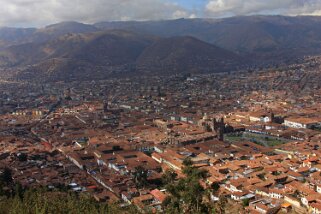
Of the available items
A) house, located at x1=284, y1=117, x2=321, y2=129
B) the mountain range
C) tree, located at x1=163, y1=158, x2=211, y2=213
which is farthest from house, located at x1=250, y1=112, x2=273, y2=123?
the mountain range

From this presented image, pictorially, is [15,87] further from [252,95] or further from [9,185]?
[9,185]

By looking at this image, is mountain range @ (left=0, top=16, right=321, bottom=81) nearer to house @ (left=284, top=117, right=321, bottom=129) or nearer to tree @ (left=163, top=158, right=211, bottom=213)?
house @ (left=284, top=117, right=321, bottom=129)

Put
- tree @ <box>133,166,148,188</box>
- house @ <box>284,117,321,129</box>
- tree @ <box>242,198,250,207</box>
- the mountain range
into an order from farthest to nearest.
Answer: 1. the mountain range
2. house @ <box>284,117,321,129</box>
3. tree @ <box>133,166,148,188</box>
4. tree @ <box>242,198,250,207</box>

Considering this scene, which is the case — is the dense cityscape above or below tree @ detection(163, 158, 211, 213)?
below

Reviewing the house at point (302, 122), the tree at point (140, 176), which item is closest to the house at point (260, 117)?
the house at point (302, 122)

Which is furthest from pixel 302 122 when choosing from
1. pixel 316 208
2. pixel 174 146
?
pixel 316 208

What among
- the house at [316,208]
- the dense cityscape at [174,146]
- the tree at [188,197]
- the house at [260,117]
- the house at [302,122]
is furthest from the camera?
the house at [260,117]

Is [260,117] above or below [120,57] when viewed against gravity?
above

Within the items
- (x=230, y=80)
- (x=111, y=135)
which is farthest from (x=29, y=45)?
(x=111, y=135)

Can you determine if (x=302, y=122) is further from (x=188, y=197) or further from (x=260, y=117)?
(x=188, y=197)

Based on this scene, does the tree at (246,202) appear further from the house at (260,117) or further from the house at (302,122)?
the house at (260,117)

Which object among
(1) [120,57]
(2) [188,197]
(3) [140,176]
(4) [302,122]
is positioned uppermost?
(2) [188,197]
